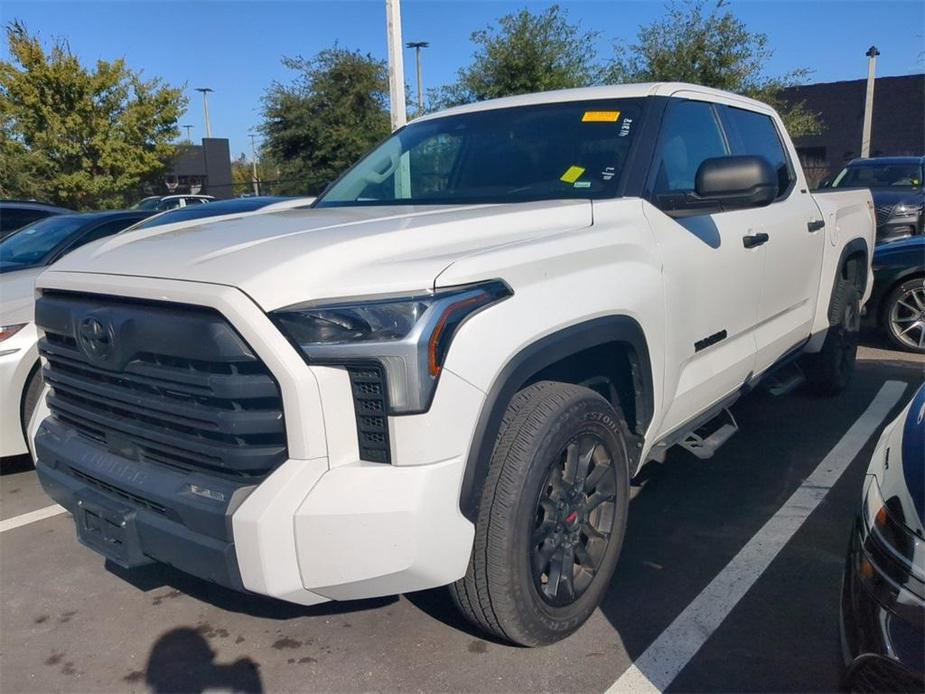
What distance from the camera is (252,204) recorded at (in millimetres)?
6711

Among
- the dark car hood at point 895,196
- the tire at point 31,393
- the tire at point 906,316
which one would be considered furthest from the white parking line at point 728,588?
the dark car hood at point 895,196

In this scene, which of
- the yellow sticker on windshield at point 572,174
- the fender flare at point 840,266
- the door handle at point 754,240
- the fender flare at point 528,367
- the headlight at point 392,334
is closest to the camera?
the headlight at point 392,334

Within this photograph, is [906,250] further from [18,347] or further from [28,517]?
[28,517]

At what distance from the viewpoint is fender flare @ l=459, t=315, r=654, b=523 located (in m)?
2.28

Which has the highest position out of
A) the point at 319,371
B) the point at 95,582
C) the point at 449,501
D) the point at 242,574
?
the point at 319,371

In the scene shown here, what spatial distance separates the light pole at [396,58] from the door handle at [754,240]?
22.2 feet

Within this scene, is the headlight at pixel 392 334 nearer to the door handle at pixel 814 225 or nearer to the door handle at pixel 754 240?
the door handle at pixel 754 240

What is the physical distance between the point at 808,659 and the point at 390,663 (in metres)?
1.44

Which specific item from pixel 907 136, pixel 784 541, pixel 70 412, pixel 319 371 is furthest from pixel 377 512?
pixel 907 136

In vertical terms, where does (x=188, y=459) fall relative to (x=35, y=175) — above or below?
below

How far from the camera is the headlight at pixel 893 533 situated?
186 centimetres

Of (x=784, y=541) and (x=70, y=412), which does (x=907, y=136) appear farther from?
(x=70, y=412)

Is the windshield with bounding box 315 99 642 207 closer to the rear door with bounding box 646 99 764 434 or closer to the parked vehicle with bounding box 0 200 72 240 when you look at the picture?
the rear door with bounding box 646 99 764 434

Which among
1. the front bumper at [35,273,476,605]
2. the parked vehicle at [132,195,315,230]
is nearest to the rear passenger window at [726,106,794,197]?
the front bumper at [35,273,476,605]
